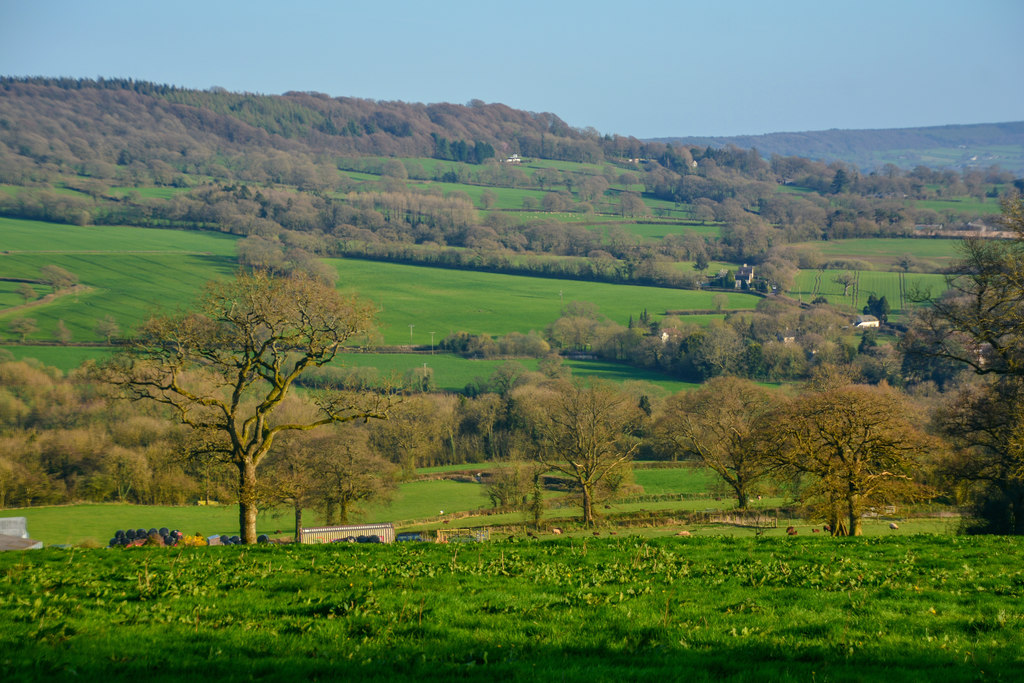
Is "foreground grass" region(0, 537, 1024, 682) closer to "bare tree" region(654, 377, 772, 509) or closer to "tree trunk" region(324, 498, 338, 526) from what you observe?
"bare tree" region(654, 377, 772, 509)

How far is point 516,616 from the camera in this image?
9.72 m

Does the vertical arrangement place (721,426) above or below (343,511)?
above

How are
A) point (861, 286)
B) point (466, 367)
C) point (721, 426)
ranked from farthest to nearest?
1. point (861, 286)
2. point (466, 367)
3. point (721, 426)

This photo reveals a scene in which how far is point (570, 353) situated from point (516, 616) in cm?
9293

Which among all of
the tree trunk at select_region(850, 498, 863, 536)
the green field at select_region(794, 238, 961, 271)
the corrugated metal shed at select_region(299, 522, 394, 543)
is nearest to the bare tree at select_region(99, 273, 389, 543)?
the corrugated metal shed at select_region(299, 522, 394, 543)

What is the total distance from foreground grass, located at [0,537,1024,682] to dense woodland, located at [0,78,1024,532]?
436 inches

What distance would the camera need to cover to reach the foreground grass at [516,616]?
784 centimetres

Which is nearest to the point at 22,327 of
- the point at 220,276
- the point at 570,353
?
the point at 220,276

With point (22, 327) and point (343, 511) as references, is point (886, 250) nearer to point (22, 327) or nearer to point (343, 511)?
point (343, 511)

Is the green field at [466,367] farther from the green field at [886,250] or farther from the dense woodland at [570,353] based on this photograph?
the green field at [886,250]

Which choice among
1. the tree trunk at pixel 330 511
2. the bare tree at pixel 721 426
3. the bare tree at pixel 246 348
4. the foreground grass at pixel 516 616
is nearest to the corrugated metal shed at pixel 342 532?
the tree trunk at pixel 330 511

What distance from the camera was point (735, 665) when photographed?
7992 millimetres

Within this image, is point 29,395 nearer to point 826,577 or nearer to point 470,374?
point 470,374

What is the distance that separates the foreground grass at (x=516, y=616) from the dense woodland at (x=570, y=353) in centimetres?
1109
